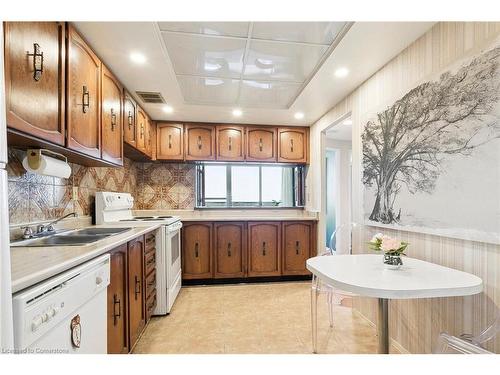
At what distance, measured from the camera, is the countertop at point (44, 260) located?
0.80m

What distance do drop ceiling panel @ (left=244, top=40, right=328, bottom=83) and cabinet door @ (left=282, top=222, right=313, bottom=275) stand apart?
2034mm

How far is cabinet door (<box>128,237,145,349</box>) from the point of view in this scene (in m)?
1.82

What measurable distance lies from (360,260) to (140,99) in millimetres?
2670

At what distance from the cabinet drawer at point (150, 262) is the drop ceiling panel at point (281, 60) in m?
1.83

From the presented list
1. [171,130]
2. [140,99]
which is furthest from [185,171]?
[140,99]

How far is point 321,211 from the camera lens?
3.68 m

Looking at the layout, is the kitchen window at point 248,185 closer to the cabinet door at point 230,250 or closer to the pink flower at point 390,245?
the cabinet door at point 230,250

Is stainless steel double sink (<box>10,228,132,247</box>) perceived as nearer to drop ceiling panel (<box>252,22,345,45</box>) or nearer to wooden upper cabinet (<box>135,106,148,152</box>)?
wooden upper cabinet (<box>135,106,148,152</box>)

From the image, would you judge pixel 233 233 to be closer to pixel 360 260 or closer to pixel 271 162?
pixel 271 162

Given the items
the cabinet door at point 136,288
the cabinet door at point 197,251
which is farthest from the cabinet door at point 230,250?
the cabinet door at point 136,288

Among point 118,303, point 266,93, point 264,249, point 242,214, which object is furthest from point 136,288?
point 242,214

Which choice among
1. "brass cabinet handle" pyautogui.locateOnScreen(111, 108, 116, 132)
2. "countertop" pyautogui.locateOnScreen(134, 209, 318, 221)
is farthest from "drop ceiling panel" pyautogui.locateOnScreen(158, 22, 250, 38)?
"countertop" pyautogui.locateOnScreen(134, 209, 318, 221)

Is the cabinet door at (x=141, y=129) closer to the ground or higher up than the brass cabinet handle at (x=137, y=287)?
higher up

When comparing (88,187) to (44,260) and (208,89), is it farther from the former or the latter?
(44,260)
